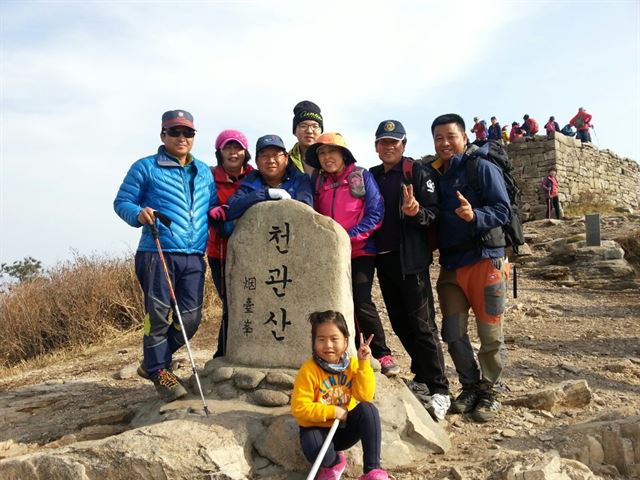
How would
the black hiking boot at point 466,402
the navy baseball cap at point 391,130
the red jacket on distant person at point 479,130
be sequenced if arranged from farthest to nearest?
1. the red jacket on distant person at point 479,130
2. the black hiking boot at point 466,402
3. the navy baseball cap at point 391,130

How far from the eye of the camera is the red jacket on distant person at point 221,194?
4.42 m

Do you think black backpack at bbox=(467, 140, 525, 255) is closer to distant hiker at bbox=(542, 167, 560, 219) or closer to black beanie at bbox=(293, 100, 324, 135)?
black beanie at bbox=(293, 100, 324, 135)

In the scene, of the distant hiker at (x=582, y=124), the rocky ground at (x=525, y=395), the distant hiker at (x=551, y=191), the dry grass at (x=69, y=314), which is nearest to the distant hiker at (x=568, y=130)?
the distant hiker at (x=582, y=124)

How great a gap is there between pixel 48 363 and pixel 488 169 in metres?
6.47

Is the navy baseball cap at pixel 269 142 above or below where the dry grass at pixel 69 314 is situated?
above

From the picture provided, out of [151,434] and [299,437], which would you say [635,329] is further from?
[151,434]

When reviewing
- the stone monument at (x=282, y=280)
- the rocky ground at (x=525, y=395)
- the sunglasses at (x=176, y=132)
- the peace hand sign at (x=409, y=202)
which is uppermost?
the sunglasses at (x=176, y=132)

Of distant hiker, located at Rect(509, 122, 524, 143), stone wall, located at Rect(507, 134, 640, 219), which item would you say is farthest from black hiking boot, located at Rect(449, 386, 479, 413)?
distant hiker, located at Rect(509, 122, 524, 143)

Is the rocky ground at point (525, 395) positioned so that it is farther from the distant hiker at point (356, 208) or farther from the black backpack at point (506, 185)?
the black backpack at point (506, 185)

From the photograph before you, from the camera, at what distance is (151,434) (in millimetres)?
3111

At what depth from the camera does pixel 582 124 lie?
1998 cm

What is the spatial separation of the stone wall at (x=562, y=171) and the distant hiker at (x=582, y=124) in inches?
32.0

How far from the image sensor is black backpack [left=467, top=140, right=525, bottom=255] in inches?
156

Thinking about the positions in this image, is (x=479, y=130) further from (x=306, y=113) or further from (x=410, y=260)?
(x=410, y=260)
